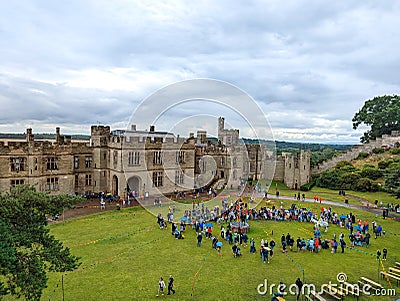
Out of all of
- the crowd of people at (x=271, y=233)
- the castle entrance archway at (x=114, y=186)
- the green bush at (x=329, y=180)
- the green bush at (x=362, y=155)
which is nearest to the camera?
the crowd of people at (x=271, y=233)

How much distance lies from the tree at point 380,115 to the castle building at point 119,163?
47.2 m

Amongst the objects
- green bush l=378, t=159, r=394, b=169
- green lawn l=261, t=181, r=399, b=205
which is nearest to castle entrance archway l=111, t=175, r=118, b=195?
green lawn l=261, t=181, r=399, b=205

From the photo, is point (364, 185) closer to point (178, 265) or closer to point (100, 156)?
point (178, 265)

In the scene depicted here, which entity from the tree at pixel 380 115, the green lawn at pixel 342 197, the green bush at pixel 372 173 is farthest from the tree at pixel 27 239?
the tree at pixel 380 115

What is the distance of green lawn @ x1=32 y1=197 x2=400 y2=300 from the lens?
52.5 ft

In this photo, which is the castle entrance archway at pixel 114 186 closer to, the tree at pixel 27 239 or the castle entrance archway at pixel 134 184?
the castle entrance archway at pixel 134 184

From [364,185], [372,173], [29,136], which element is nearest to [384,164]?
[372,173]

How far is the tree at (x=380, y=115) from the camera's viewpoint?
76.6 meters

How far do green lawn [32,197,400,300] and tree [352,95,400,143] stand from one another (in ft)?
195

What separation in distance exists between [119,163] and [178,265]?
2237 centimetres

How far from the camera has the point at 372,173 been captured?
52.6m

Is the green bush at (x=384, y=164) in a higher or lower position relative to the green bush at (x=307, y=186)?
higher

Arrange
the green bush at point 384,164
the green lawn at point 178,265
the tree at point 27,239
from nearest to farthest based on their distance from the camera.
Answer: the tree at point 27,239 < the green lawn at point 178,265 < the green bush at point 384,164

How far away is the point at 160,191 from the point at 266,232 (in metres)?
19.8
